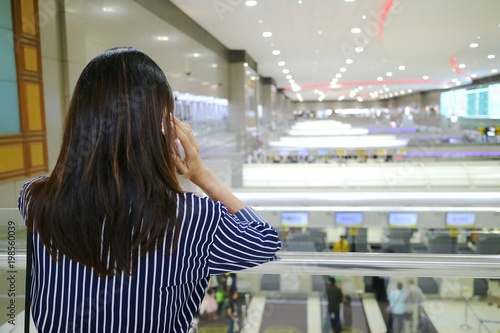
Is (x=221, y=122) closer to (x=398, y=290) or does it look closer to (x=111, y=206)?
(x=398, y=290)

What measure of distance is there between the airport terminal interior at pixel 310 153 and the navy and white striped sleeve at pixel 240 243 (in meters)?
0.16

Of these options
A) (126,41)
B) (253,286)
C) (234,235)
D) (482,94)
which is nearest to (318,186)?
(126,41)

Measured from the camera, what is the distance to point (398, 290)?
8.54 feet

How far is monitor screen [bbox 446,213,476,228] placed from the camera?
470 centimetres

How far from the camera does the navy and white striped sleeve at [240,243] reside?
78 cm

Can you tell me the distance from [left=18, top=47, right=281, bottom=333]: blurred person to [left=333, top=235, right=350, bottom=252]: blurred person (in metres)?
3.86

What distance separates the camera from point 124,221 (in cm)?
75

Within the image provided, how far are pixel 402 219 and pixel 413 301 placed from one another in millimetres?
3124

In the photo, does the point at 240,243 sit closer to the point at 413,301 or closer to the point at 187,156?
the point at 187,156

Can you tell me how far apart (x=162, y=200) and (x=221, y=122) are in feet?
47.6

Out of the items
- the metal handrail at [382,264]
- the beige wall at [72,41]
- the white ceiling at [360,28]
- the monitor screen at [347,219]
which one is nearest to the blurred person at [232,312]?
the metal handrail at [382,264]

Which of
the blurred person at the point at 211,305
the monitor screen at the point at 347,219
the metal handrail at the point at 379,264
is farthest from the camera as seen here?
the monitor screen at the point at 347,219

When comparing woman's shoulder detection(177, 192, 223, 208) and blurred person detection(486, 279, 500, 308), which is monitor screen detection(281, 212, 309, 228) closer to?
blurred person detection(486, 279, 500, 308)

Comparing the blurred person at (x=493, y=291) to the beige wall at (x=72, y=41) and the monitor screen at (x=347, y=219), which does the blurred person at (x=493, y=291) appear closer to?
the beige wall at (x=72, y=41)
